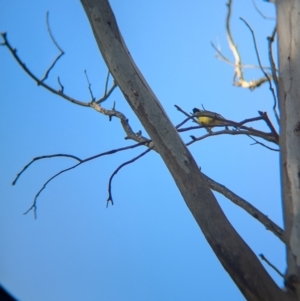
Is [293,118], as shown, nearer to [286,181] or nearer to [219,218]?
[286,181]

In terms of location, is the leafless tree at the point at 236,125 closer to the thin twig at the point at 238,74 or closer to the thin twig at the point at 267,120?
the thin twig at the point at 267,120

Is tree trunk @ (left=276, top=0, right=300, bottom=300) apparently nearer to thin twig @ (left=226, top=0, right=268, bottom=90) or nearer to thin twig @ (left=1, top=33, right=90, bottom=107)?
thin twig @ (left=1, top=33, right=90, bottom=107)

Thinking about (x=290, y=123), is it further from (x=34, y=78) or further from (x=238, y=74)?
(x=238, y=74)

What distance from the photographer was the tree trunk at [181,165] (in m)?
1.03

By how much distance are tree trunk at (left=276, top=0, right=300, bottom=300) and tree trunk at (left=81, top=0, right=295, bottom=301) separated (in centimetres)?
11

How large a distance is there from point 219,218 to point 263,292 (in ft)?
0.69

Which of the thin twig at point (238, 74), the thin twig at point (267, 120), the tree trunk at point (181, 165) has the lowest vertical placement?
the tree trunk at point (181, 165)

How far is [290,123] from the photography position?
1.20 metres

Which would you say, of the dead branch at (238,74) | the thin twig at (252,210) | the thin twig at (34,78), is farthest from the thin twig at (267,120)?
the dead branch at (238,74)

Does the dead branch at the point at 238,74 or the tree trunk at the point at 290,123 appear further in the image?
the dead branch at the point at 238,74

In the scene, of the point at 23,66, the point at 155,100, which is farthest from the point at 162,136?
the point at 23,66

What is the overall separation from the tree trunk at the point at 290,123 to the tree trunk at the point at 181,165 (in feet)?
0.36

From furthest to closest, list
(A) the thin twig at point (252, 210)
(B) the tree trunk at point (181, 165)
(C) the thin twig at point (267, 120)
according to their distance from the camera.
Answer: (C) the thin twig at point (267, 120) < (A) the thin twig at point (252, 210) < (B) the tree trunk at point (181, 165)

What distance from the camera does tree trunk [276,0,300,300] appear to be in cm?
109
